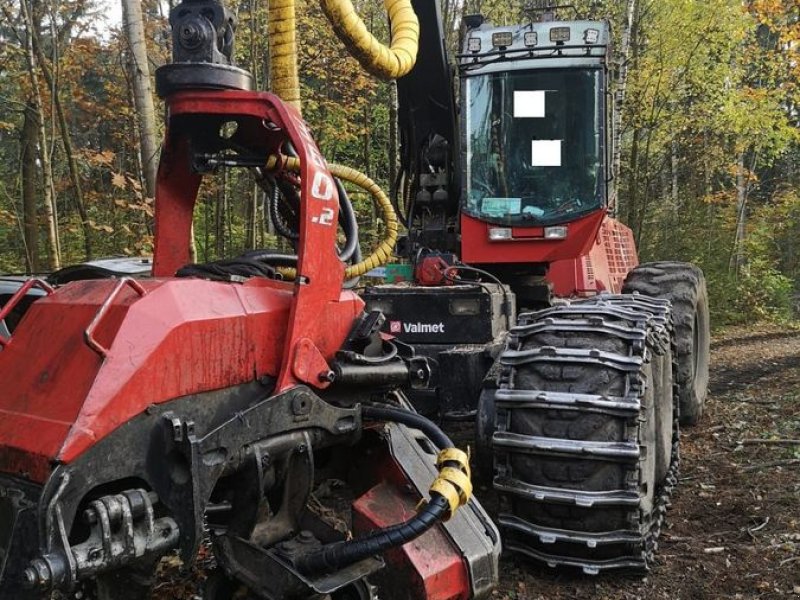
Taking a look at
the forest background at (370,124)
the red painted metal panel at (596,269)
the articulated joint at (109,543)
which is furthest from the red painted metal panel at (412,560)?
the forest background at (370,124)

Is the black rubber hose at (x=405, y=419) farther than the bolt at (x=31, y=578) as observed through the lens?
Yes

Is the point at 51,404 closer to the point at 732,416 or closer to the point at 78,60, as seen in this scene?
the point at 732,416

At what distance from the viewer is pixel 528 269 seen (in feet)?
18.4

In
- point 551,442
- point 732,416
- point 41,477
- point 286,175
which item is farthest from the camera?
point 732,416

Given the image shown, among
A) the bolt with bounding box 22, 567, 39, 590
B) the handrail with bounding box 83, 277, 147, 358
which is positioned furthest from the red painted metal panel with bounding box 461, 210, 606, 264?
the bolt with bounding box 22, 567, 39, 590

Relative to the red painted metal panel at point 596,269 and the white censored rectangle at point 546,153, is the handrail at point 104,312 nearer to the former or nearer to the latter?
the white censored rectangle at point 546,153

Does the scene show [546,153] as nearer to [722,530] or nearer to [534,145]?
[534,145]

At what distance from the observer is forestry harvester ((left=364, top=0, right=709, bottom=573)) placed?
11.0 ft

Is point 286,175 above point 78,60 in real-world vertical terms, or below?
below

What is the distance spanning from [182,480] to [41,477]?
37cm

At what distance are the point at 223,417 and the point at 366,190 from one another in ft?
5.71

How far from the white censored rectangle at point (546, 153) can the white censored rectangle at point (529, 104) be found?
198mm

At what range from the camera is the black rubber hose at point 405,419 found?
9.34ft

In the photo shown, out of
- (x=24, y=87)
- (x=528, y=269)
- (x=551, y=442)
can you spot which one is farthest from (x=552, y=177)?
(x=24, y=87)
